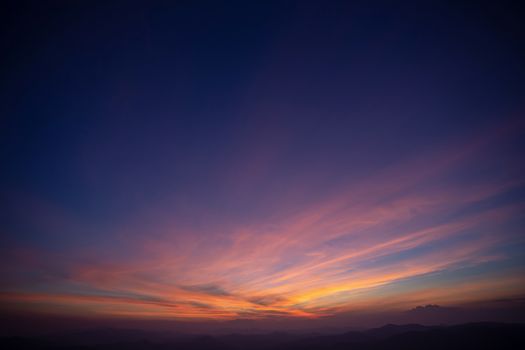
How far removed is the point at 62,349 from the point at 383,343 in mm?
196815

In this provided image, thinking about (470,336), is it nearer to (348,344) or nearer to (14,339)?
(348,344)

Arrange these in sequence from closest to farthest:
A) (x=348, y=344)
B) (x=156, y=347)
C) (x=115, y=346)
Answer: (x=348, y=344)
(x=115, y=346)
(x=156, y=347)

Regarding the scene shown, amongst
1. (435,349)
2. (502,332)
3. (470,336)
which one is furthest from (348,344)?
(502,332)

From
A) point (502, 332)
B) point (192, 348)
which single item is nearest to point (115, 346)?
point (192, 348)

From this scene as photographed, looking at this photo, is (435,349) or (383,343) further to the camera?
(383,343)

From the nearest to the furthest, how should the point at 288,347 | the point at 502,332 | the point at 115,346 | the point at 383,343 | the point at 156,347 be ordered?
the point at 502,332 < the point at 383,343 < the point at 288,347 < the point at 115,346 < the point at 156,347

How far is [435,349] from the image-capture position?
108312 millimetres

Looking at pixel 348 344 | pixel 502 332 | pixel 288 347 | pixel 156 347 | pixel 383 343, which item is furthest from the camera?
pixel 156 347

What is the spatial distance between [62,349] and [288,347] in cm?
14825

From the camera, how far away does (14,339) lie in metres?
152

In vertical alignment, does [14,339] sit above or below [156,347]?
above

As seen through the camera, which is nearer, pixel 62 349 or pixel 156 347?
pixel 62 349

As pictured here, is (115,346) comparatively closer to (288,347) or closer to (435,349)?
(288,347)

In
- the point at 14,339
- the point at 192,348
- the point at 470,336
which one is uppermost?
the point at 14,339
